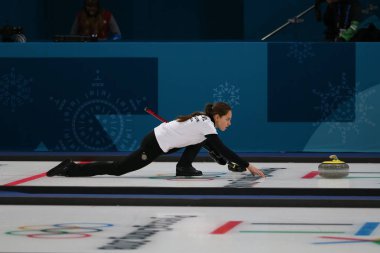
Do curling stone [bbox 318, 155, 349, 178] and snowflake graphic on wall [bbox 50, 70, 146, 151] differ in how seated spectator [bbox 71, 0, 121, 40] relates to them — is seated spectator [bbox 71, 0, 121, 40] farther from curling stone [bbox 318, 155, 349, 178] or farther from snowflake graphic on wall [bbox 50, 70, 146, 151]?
curling stone [bbox 318, 155, 349, 178]

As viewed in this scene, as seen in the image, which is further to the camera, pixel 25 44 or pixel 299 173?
pixel 25 44

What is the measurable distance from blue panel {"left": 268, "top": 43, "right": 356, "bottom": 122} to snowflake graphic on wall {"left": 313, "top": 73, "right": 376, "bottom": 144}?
0.01 m

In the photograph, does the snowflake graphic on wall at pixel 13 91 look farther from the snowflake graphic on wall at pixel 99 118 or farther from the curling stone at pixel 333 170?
the curling stone at pixel 333 170

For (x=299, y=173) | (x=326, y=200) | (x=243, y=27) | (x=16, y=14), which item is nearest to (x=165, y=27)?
(x=243, y=27)

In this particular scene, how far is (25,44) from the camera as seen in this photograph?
504 inches

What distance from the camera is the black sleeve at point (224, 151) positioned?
9.31 meters

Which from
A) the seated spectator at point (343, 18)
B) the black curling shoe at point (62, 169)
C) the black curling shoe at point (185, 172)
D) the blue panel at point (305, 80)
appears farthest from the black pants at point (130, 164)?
the seated spectator at point (343, 18)

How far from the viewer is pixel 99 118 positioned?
1273cm

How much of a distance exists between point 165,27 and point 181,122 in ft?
24.7

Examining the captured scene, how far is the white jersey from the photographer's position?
9625mm

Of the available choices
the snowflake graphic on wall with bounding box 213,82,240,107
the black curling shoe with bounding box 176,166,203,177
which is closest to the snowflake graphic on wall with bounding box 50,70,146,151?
the snowflake graphic on wall with bounding box 213,82,240,107

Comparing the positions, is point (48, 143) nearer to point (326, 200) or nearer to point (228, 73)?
point (228, 73)

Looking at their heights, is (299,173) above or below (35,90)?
below

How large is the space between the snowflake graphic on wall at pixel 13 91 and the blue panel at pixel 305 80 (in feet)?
9.32
